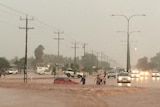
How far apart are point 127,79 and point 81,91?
25.0 m

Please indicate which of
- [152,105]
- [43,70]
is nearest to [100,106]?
[152,105]

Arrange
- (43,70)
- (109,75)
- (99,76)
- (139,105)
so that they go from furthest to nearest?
(43,70) < (109,75) < (99,76) < (139,105)

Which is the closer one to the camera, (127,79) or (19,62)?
(127,79)

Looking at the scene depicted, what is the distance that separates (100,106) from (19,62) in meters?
155

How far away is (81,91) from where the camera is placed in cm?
4181

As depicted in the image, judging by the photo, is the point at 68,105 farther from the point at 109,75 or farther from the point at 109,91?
the point at 109,75

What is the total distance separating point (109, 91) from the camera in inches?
1662

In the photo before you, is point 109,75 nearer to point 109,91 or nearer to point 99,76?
point 99,76

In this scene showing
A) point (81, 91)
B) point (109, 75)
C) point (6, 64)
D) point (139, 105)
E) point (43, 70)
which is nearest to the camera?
point (139, 105)

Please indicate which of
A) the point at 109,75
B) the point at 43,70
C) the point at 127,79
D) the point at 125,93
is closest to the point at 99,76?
the point at 127,79

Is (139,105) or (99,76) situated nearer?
(139,105)

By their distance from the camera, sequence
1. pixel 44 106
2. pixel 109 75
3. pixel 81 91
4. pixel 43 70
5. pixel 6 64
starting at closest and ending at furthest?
pixel 44 106, pixel 81 91, pixel 109 75, pixel 43 70, pixel 6 64

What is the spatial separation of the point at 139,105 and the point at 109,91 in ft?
40.9

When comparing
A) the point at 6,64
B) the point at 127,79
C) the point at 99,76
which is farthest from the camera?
the point at 6,64
